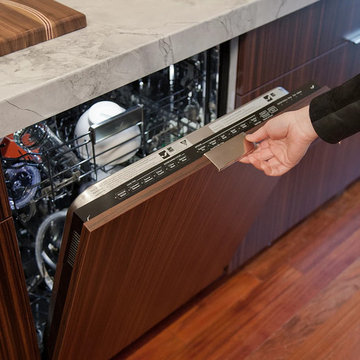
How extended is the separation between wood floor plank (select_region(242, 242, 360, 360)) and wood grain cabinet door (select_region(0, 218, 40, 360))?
563 mm

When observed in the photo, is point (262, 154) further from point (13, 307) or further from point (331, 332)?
point (331, 332)

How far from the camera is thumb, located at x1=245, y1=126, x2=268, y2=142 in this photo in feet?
3.17

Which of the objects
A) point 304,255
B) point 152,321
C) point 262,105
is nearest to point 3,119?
point 262,105

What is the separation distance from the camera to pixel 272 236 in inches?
64.0

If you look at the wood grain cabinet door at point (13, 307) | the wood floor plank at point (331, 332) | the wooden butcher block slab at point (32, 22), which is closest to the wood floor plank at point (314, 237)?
the wood floor plank at point (331, 332)

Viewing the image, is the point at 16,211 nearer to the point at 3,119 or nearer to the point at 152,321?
the point at 3,119

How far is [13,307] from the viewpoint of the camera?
3.37ft

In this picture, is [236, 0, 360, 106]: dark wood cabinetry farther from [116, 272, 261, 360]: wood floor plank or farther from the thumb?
[116, 272, 261, 360]: wood floor plank

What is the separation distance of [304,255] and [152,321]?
Result: 1.74 ft

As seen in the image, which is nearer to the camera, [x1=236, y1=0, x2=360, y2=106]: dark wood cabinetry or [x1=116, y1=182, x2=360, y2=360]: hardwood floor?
[x1=236, y1=0, x2=360, y2=106]: dark wood cabinetry

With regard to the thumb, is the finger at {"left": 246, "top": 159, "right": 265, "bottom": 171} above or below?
below

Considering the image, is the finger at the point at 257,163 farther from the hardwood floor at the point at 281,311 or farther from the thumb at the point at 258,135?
the hardwood floor at the point at 281,311

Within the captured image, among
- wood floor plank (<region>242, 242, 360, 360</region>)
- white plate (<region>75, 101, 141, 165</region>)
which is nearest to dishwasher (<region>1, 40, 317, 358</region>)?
white plate (<region>75, 101, 141, 165</region>)

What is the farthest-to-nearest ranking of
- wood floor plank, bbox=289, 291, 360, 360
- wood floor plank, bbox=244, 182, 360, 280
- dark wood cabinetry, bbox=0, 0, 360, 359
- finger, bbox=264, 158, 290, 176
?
wood floor plank, bbox=244, 182, 360, 280 < wood floor plank, bbox=289, 291, 360, 360 < finger, bbox=264, 158, 290, 176 < dark wood cabinetry, bbox=0, 0, 360, 359
